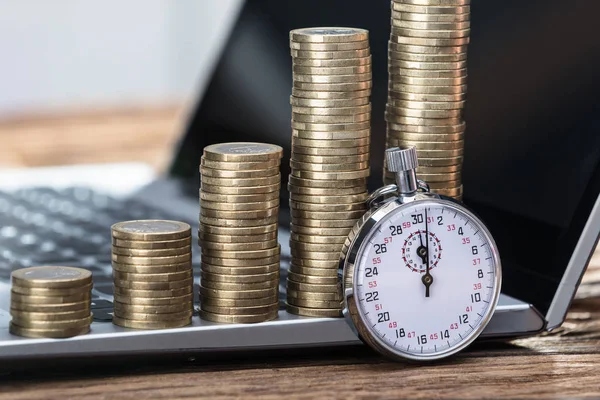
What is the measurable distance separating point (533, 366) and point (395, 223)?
0.64ft

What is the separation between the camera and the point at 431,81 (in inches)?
50.6

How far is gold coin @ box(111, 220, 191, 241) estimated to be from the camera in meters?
1.20

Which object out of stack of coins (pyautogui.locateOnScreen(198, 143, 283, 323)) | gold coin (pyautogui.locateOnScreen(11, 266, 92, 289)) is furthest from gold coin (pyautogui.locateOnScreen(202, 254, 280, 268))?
gold coin (pyautogui.locateOnScreen(11, 266, 92, 289))

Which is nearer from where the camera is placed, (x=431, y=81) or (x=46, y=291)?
(x=46, y=291)

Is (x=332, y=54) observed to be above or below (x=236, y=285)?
above

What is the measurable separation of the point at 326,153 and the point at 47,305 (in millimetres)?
307

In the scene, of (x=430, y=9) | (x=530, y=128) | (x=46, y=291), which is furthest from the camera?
(x=530, y=128)

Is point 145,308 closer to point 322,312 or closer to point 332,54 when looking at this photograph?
point 322,312

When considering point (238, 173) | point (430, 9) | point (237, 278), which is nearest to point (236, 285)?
point (237, 278)

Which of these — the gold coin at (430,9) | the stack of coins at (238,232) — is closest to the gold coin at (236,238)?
the stack of coins at (238,232)

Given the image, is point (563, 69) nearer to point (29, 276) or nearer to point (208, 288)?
point (208, 288)

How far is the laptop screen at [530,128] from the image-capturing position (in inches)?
53.0

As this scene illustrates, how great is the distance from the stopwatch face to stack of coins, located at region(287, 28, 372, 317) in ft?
0.16

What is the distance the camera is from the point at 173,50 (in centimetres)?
463
